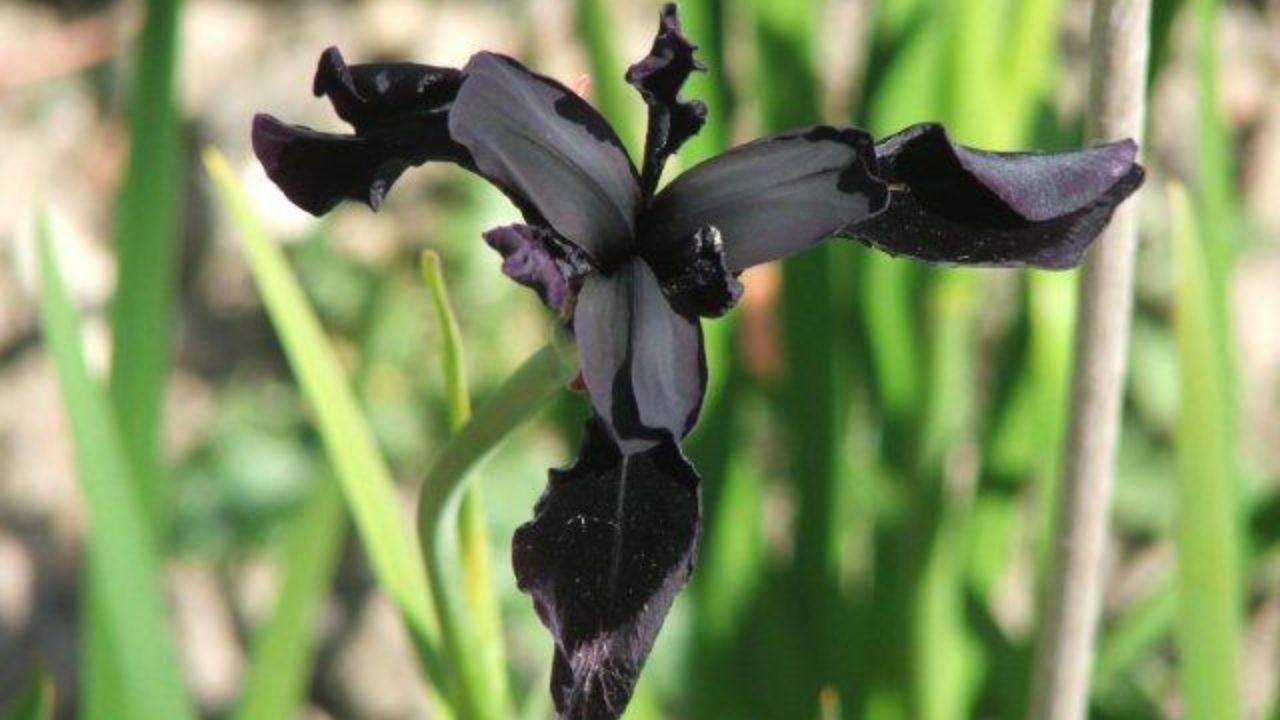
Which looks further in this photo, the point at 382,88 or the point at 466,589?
the point at 466,589

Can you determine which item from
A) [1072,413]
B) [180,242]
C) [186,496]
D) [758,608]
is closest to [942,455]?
[758,608]

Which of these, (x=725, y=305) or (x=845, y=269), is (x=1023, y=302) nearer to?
(x=845, y=269)

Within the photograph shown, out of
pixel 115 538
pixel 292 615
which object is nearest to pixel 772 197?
pixel 115 538

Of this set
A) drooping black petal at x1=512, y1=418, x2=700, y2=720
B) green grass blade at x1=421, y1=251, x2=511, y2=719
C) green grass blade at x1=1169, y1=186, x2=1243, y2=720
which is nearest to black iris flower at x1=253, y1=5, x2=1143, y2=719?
drooping black petal at x1=512, y1=418, x2=700, y2=720

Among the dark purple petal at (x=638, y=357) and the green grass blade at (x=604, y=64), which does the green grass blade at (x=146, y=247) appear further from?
the dark purple petal at (x=638, y=357)

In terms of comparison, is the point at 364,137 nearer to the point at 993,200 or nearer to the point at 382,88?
the point at 382,88

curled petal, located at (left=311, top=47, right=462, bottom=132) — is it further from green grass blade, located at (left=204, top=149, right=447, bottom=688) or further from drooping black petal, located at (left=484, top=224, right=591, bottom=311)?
green grass blade, located at (left=204, top=149, right=447, bottom=688)
